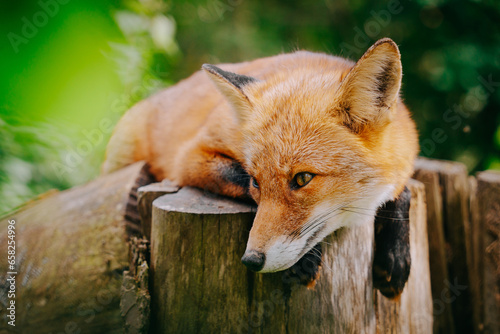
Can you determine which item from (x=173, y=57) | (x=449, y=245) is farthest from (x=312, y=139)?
(x=173, y=57)

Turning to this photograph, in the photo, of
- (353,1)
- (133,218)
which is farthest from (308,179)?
(353,1)

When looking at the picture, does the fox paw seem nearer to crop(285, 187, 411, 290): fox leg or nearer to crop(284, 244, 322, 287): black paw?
crop(285, 187, 411, 290): fox leg

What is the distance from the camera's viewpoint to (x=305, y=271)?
7.64 ft

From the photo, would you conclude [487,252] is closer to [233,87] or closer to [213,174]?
[213,174]

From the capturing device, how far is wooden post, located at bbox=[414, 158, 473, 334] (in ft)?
13.8

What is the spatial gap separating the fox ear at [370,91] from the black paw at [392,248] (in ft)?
2.42

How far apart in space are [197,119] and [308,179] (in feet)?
6.30

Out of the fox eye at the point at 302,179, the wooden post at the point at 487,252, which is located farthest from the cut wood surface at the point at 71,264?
the wooden post at the point at 487,252

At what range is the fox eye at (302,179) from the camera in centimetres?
223

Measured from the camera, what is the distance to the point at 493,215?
3.83 m

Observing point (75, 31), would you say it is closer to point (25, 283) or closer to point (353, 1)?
point (25, 283)

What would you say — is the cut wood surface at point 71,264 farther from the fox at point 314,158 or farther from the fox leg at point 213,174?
the fox at point 314,158

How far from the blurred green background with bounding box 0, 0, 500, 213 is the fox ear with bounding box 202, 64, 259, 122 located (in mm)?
1447

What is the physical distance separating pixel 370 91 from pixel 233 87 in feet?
2.93
